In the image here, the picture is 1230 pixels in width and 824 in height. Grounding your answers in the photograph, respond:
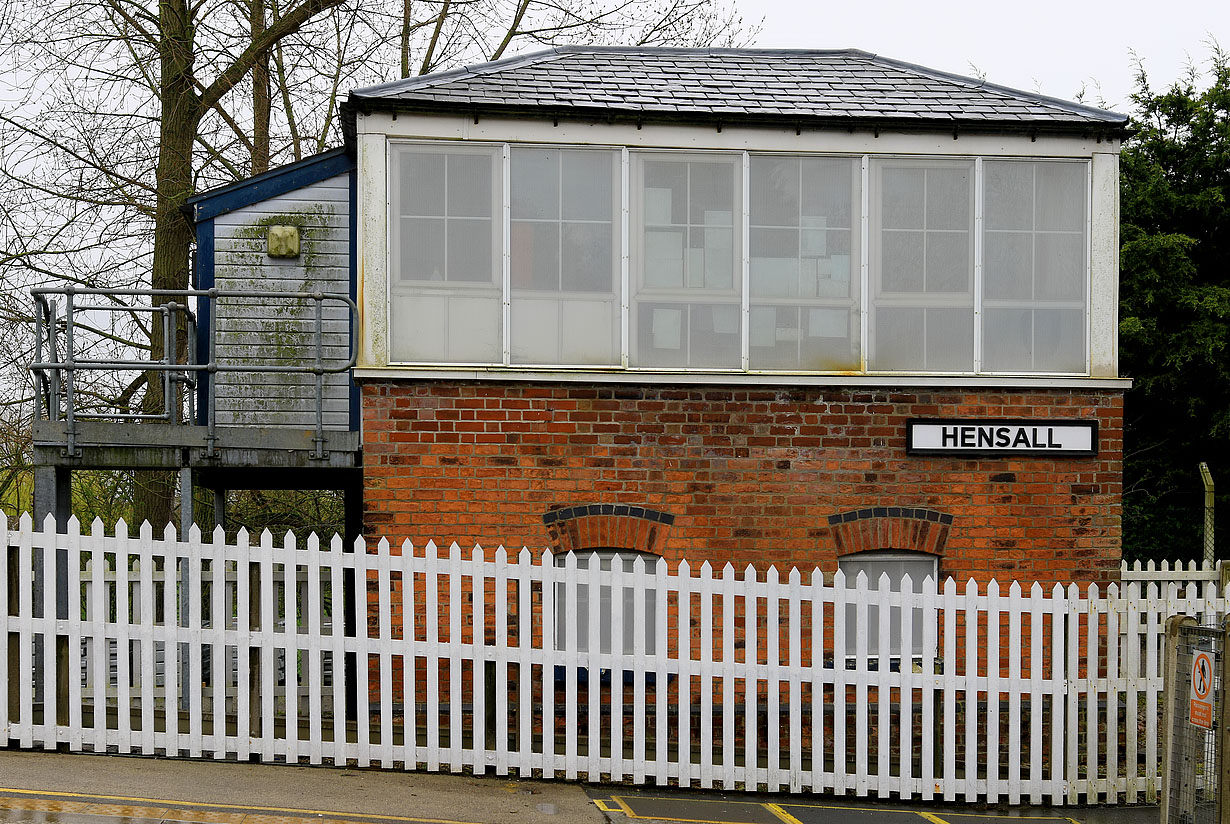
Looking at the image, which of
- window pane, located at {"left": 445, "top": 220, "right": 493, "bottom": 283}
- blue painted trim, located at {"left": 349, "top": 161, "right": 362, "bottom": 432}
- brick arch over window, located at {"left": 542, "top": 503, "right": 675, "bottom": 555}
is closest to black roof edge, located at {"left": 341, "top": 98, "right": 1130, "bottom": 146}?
blue painted trim, located at {"left": 349, "top": 161, "right": 362, "bottom": 432}

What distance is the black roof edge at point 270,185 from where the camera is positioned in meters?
9.96

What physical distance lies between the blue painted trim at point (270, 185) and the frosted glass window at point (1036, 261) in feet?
17.4

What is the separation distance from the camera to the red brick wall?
29.8 feet

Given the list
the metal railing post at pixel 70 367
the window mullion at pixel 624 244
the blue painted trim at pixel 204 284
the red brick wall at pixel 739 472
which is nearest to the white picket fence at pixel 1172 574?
the red brick wall at pixel 739 472

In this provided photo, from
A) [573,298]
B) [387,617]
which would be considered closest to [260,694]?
[387,617]

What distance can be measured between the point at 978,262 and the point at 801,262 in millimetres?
1412

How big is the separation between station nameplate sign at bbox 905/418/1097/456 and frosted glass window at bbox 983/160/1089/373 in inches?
20.4

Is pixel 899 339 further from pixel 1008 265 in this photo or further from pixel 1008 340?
pixel 1008 265

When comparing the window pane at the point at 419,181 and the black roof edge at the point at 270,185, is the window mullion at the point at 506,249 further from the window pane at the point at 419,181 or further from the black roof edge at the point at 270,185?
the black roof edge at the point at 270,185

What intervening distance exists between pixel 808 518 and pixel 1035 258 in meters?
2.78

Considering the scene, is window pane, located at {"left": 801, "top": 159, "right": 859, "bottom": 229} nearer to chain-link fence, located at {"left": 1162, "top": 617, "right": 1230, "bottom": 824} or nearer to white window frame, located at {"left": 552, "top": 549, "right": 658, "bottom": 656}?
white window frame, located at {"left": 552, "top": 549, "right": 658, "bottom": 656}

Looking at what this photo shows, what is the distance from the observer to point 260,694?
8.27 metres

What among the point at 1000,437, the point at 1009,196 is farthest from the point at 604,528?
the point at 1009,196

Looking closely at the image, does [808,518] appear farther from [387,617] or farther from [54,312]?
[54,312]
